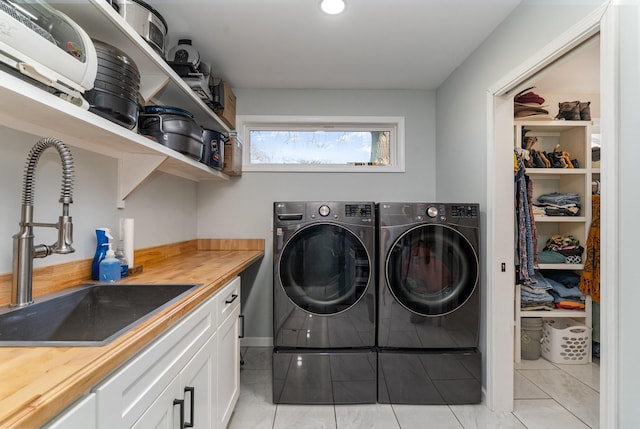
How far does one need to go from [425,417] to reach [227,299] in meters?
1.42

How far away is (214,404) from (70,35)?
4.93 feet

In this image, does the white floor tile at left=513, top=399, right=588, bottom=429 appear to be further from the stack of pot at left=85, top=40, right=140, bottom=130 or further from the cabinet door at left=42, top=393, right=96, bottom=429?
the stack of pot at left=85, top=40, right=140, bottom=130

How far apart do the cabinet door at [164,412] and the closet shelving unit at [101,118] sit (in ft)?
2.94

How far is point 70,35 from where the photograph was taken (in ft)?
2.95

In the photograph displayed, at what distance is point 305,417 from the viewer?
187 centimetres

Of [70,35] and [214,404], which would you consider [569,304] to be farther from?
[70,35]

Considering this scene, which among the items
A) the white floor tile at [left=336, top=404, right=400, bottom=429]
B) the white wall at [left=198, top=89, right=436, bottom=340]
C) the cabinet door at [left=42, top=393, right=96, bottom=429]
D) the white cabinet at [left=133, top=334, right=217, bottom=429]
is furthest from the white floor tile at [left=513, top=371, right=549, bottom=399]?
the cabinet door at [left=42, top=393, right=96, bottom=429]

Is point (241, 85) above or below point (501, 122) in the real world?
above

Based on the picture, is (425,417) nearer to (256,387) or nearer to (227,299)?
(256,387)

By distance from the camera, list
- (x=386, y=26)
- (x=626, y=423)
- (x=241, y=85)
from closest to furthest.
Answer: (x=626, y=423), (x=386, y=26), (x=241, y=85)

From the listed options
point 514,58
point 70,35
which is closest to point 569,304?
point 514,58

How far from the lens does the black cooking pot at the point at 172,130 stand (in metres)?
1.53

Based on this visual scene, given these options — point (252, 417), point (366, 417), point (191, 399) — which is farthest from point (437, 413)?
point (191, 399)

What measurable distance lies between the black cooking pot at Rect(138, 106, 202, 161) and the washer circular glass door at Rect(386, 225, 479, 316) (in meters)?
1.38
